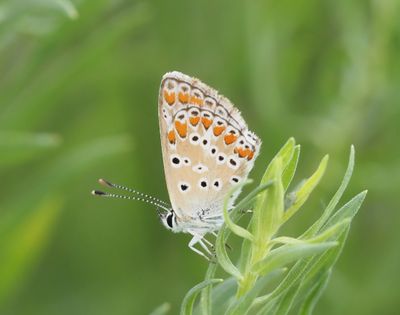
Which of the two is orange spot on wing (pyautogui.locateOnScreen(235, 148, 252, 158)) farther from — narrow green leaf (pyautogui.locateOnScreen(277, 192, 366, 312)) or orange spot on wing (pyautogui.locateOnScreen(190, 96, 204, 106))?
narrow green leaf (pyautogui.locateOnScreen(277, 192, 366, 312))

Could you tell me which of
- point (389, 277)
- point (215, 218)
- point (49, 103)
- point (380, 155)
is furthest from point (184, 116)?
point (389, 277)

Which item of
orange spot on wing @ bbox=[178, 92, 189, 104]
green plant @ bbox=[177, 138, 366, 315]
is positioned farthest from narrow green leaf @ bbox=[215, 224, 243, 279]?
orange spot on wing @ bbox=[178, 92, 189, 104]

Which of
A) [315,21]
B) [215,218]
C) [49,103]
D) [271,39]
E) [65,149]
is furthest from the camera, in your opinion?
[65,149]

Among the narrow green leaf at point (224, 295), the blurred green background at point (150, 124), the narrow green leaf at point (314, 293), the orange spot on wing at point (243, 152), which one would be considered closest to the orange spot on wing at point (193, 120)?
the orange spot on wing at point (243, 152)

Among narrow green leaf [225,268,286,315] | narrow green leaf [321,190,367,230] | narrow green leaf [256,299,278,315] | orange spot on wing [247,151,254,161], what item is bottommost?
narrow green leaf [256,299,278,315]

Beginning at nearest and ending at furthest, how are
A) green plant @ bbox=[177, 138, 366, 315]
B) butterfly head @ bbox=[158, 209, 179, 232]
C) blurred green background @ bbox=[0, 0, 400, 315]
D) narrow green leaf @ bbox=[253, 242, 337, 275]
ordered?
narrow green leaf @ bbox=[253, 242, 337, 275] → green plant @ bbox=[177, 138, 366, 315] → butterfly head @ bbox=[158, 209, 179, 232] → blurred green background @ bbox=[0, 0, 400, 315]

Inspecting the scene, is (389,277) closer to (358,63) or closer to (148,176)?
(358,63)

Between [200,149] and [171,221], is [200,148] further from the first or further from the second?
[171,221]
